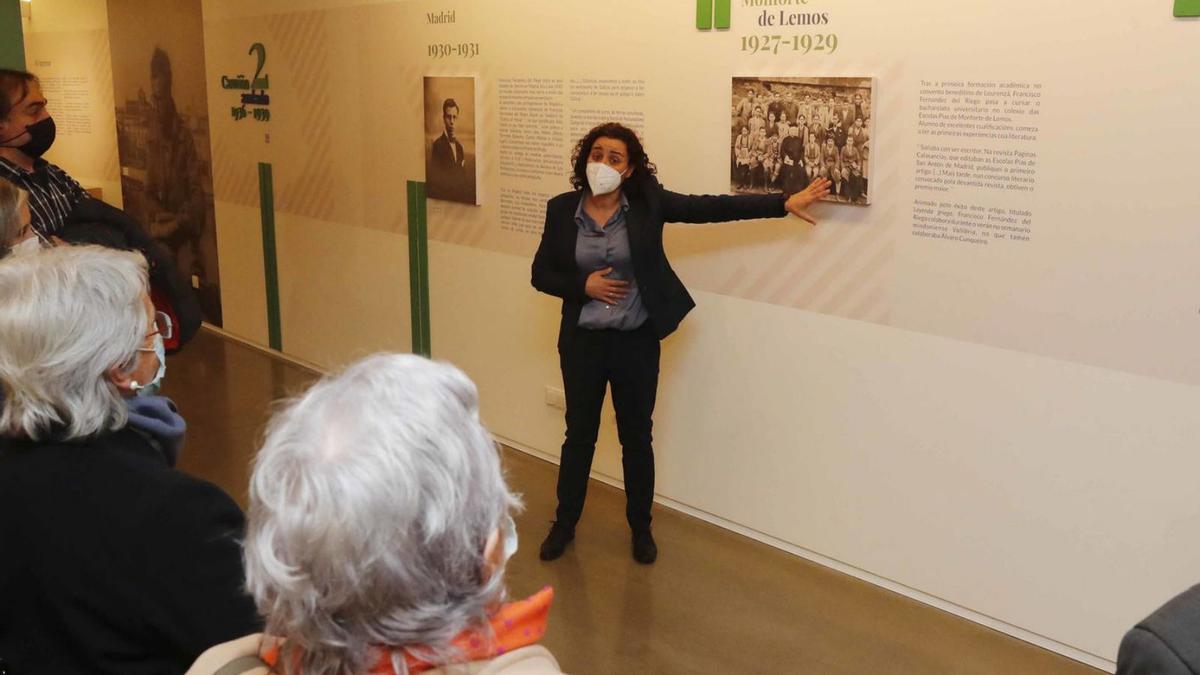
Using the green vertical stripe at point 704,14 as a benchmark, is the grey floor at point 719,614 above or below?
below

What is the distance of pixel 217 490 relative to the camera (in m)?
2.01

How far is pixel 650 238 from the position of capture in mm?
4734

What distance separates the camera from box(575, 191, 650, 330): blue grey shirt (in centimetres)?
477

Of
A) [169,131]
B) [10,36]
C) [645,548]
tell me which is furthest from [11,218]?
[169,131]

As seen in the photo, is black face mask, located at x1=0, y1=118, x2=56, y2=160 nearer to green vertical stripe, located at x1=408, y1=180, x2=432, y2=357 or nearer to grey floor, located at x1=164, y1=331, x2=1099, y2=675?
grey floor, located at x1=164, y1=331, x2=1099, y2=675

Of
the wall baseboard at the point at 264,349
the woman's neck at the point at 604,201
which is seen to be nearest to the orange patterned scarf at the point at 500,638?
the woman's neck at the point at 604,201

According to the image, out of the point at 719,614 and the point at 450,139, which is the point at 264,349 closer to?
the point at 450,139

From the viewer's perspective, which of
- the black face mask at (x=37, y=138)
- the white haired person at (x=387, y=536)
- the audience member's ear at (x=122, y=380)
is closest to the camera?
the white haired person at (x=387, y=536)

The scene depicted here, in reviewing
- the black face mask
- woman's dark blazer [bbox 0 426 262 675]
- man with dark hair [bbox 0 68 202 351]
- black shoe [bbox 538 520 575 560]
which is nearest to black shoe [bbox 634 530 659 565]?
black shoe [bbox 538 520 575 560]

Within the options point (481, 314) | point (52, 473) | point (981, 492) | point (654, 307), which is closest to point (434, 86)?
point (481, 314)

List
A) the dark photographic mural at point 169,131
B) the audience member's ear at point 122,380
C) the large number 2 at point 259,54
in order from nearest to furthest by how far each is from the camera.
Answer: the audience member's ear at point 122,380 → the large number 2 at point 259,54 → the dark photographic mural at point 169,131

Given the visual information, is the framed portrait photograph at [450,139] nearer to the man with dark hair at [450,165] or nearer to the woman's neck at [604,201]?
the man with dark hair at [450,165]

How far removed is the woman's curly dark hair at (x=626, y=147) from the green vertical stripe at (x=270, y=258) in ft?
13.9

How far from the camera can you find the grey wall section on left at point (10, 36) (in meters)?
6.31
